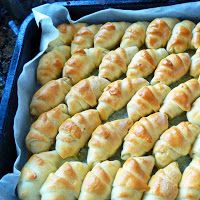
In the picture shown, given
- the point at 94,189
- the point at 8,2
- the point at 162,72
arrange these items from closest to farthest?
the point at 94,189
the point at 162,72
the point at 8,2

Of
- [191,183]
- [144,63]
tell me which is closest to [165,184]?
[191,183]

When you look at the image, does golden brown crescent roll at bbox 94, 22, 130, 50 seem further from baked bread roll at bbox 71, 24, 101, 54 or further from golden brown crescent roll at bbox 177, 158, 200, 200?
golden brown crescent roll at bbox 177, 158, 200, 200

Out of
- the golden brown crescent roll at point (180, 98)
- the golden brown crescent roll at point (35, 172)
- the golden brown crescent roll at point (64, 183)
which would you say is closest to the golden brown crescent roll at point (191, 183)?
the golden brown crescent roll at point (180, 98)

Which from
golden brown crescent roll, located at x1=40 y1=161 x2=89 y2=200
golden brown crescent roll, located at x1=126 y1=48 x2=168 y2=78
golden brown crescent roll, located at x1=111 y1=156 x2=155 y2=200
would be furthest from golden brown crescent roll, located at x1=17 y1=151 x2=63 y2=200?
golden brown crescent roll, located at x1=126 y1=48 x2=168 y2=78

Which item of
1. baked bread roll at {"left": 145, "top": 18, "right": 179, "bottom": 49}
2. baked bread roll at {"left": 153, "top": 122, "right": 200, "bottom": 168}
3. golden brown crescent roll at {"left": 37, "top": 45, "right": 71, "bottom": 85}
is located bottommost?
baked bread roll at {"left": 153, "top": 122, "right": 200, "bottom": 168}

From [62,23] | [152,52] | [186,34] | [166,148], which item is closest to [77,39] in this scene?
[62,23]

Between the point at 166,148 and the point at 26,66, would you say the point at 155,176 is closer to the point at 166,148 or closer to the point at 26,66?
the point at 166,148

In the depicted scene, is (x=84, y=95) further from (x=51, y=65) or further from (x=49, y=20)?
(x=49, y=20)
